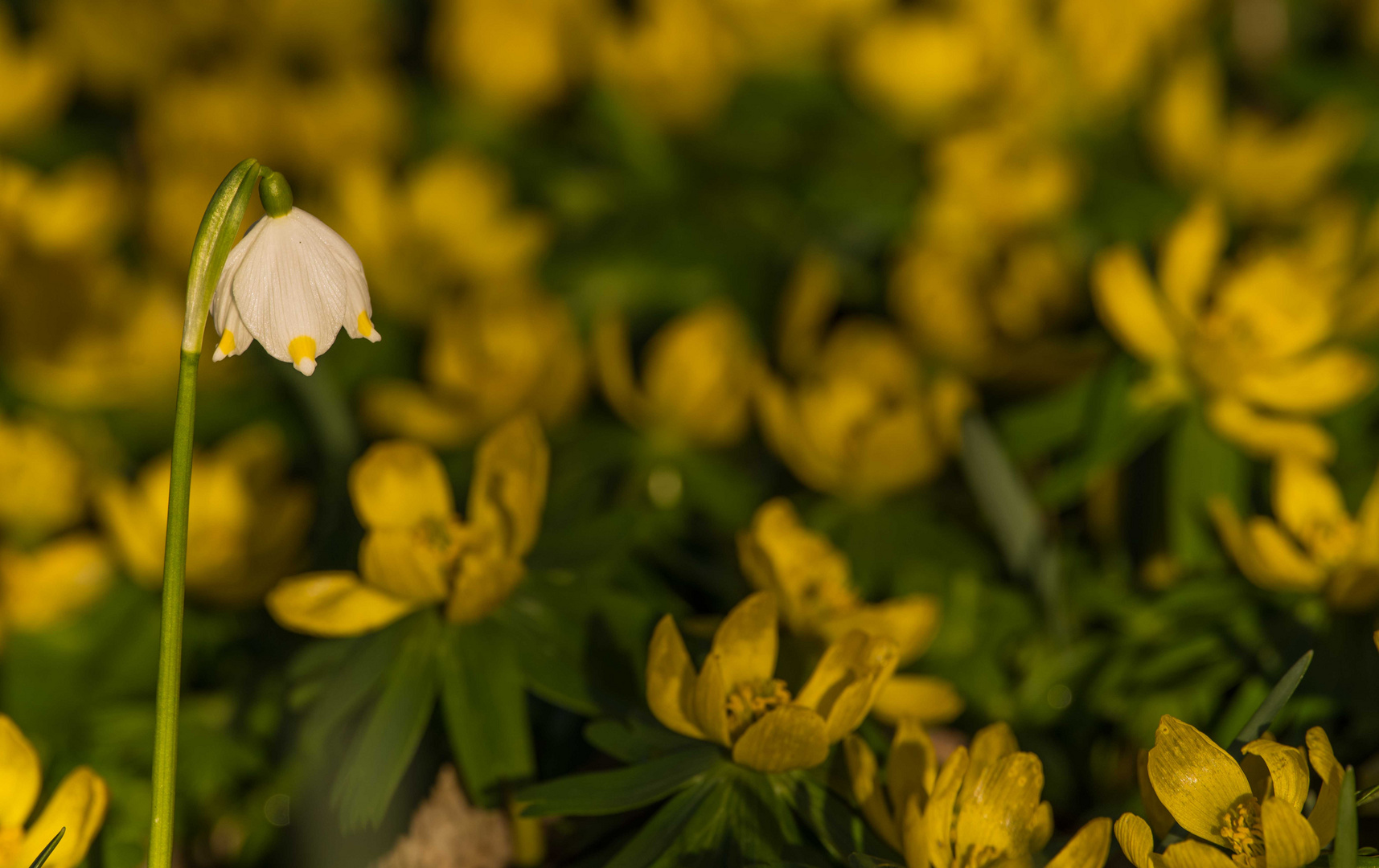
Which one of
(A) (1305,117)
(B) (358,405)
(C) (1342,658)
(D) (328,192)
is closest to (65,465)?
(B) (358,405)

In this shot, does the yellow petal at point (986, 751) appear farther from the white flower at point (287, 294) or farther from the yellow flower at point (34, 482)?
the yellow flower at point (34, 482)

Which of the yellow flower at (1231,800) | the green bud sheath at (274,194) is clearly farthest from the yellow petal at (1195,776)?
the green bud sheath at (274,194)

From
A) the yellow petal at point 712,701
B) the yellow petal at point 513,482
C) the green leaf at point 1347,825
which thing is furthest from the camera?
the yellow petal at point 513,482

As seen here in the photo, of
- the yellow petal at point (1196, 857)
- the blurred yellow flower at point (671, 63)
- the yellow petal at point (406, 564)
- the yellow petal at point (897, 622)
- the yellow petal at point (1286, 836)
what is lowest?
the yellow petal at point (1196, 857)

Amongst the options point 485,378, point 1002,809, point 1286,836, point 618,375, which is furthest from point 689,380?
point 1286,836

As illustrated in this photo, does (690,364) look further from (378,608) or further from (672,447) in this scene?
(378,608)

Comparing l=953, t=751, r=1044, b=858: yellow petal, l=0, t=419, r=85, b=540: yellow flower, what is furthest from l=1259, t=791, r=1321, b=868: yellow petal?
l=0, t=419, r=85, b=540: yellow flower

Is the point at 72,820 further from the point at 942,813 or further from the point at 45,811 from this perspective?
the point at 942,813
